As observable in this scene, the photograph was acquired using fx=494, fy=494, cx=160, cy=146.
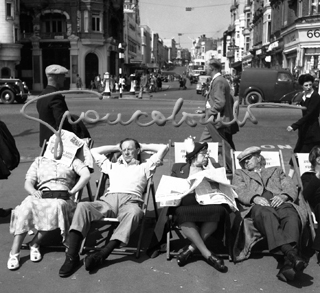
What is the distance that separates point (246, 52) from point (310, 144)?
62272 mm

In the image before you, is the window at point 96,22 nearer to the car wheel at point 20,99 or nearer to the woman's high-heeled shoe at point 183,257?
the car wheel at point 20,99

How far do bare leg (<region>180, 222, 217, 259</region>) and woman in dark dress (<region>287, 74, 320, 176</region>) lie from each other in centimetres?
284

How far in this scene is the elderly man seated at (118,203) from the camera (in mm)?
4586

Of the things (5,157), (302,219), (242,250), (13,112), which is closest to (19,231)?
(5,157)

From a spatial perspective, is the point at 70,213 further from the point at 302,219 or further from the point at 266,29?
the point at 266,29

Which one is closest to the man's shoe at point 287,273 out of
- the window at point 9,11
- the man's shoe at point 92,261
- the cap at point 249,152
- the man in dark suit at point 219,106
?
the cap at point 249,152

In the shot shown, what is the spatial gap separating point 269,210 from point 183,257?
956 millimetres

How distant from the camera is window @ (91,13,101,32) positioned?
155 ft

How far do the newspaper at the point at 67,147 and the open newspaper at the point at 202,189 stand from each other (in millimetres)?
1139

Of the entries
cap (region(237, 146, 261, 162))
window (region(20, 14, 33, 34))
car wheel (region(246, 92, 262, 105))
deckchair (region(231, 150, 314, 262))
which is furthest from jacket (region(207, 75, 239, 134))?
window (region(20, 14, 33, 34))

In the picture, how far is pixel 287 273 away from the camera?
166 inches

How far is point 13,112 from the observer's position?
1972 centimetres

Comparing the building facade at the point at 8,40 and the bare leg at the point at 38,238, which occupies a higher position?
the building facade at the point at 8,40

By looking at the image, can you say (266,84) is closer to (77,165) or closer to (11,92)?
(11,92)
